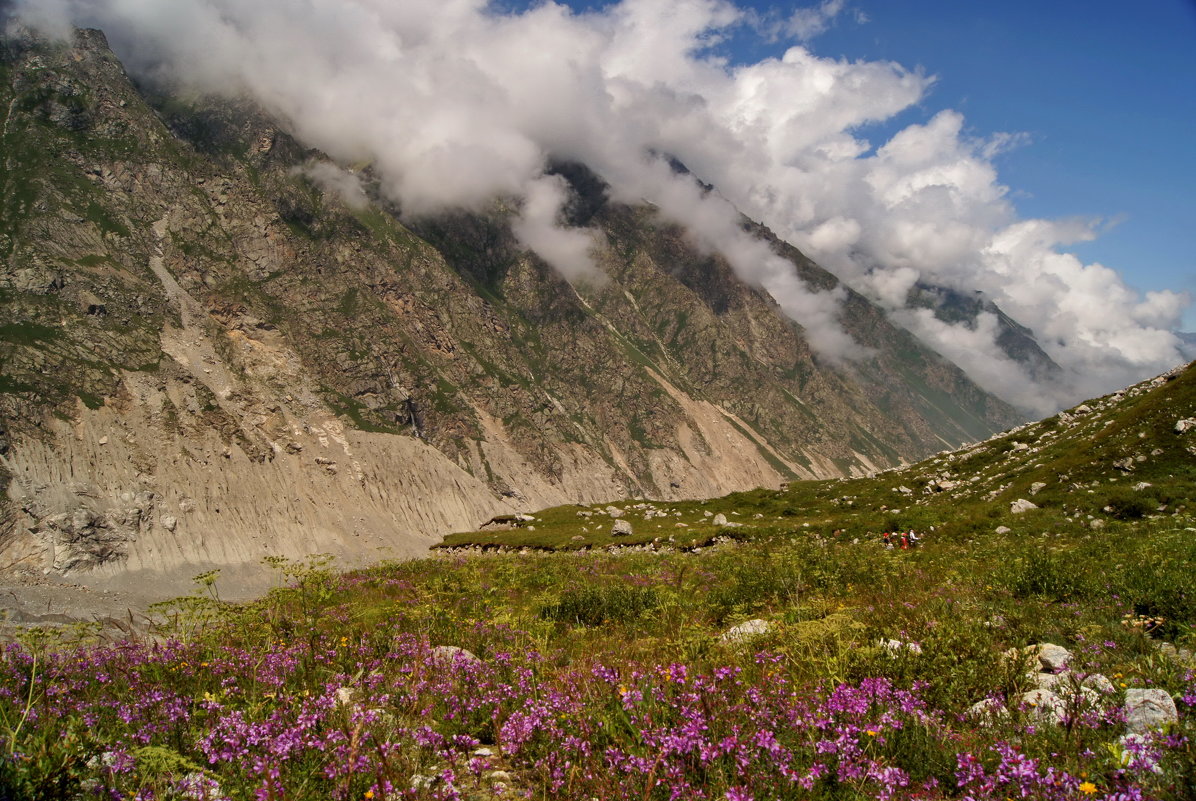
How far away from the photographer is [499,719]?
5.98m

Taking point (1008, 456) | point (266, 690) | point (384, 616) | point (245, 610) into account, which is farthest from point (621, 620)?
point (1008, 456)

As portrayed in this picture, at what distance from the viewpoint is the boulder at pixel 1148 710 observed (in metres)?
4.77

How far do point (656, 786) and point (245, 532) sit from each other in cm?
18057

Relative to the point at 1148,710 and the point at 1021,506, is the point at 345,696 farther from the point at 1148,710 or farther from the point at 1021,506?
the point at 1021,506

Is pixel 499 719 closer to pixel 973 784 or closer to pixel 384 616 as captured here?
pixel 973 784

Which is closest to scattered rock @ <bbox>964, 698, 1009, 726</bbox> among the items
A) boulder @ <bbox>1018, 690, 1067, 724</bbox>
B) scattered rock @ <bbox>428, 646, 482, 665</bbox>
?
boulder @ <bbox>1018, 690, 1067, 724</bbox>

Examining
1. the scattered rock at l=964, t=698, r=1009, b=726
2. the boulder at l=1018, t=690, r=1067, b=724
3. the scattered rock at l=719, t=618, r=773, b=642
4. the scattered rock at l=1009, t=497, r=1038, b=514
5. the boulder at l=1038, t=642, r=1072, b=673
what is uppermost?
the scattered rock at l=719, t=618, r=773, b=642

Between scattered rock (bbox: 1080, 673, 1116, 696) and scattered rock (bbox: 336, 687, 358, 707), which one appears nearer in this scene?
scattered rock (bbox: 1080, 673, 1116, 696)

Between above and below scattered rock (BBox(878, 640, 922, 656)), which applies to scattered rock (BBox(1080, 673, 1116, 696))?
below

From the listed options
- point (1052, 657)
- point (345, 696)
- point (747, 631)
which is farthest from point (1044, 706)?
point (345, 696)

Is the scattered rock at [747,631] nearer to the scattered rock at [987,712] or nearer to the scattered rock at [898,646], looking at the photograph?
the scattered rock at [898,646]

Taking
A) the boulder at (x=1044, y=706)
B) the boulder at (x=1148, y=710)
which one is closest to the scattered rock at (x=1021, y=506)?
the boulder at (x=1044, y=706)

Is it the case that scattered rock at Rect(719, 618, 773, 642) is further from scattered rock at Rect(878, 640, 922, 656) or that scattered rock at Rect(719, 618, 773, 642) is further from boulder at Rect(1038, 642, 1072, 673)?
boulder at Rect(1038, 642, 1072, 673)

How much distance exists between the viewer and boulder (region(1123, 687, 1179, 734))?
4.77 meters
